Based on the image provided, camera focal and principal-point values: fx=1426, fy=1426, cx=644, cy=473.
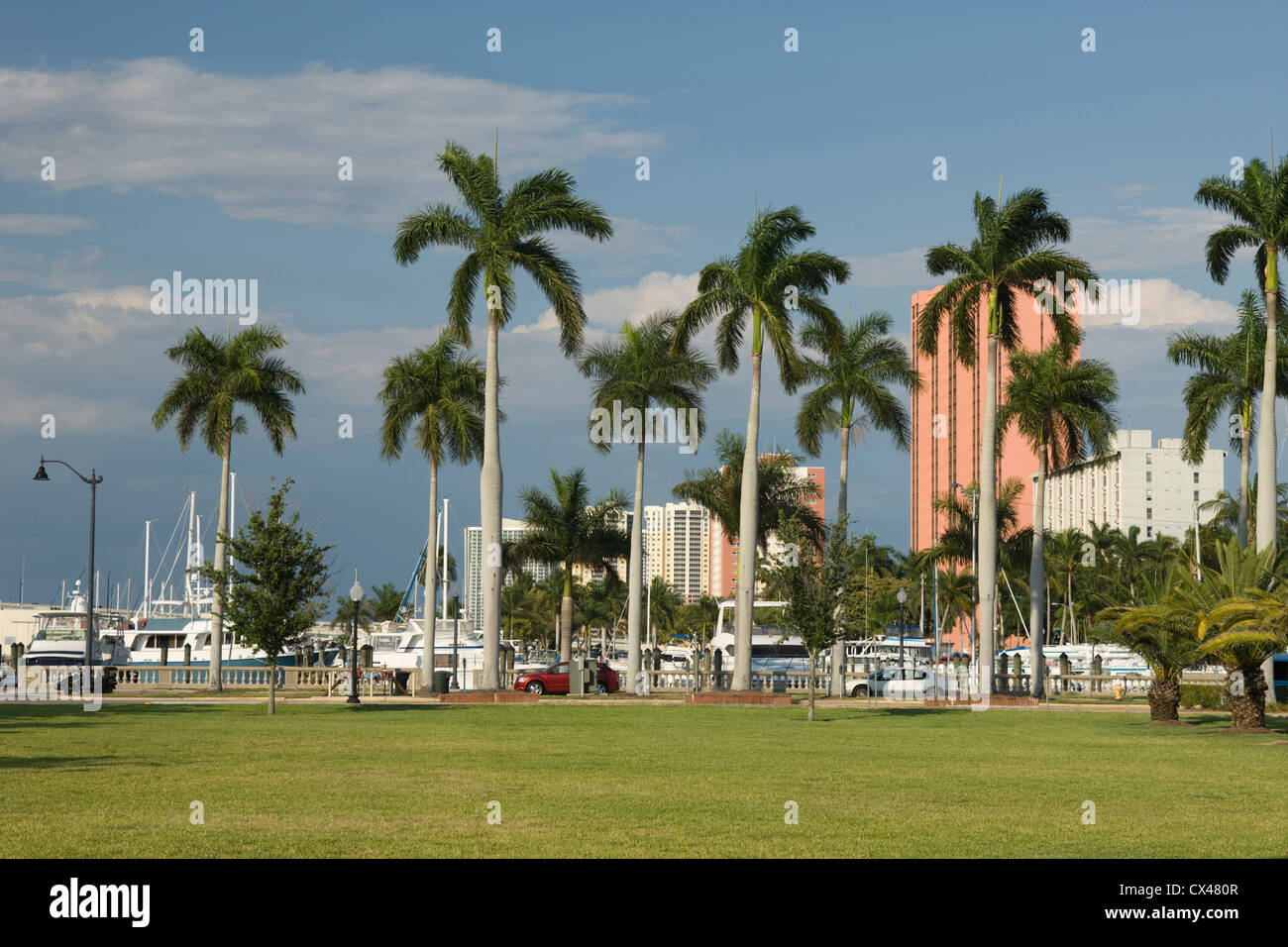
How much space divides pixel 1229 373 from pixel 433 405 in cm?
3114

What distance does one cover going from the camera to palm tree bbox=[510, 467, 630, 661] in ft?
194

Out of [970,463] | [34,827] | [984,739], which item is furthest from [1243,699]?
[970,463]

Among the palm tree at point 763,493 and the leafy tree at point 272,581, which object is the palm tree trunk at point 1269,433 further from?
the leafy tree at point 272,581

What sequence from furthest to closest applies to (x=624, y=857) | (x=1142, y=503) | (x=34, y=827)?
(x=1142, y=503) → (x=34, y=827) → (x=624, y=857)

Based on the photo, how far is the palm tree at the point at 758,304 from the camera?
44.8m

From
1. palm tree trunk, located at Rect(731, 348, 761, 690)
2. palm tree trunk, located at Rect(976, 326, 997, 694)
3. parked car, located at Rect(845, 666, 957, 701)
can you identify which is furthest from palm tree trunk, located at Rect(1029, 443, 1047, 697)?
palm tree trunk, located at Rect(731, 348, 761, 690)

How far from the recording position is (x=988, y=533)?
157 ft

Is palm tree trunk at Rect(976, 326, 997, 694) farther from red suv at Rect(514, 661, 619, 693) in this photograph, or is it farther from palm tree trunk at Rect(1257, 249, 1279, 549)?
red suv at Rect(514, 661, 619, 693)

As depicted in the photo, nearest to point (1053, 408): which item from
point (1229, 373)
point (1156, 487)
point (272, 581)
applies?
point (1229, 373)

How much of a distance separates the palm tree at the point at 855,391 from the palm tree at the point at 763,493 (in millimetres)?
2427

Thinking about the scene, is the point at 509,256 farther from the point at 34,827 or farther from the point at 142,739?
the point at 34,827

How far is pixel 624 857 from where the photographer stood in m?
12.2

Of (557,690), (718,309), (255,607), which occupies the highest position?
(718,309)

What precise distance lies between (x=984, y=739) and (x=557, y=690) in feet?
82.2
